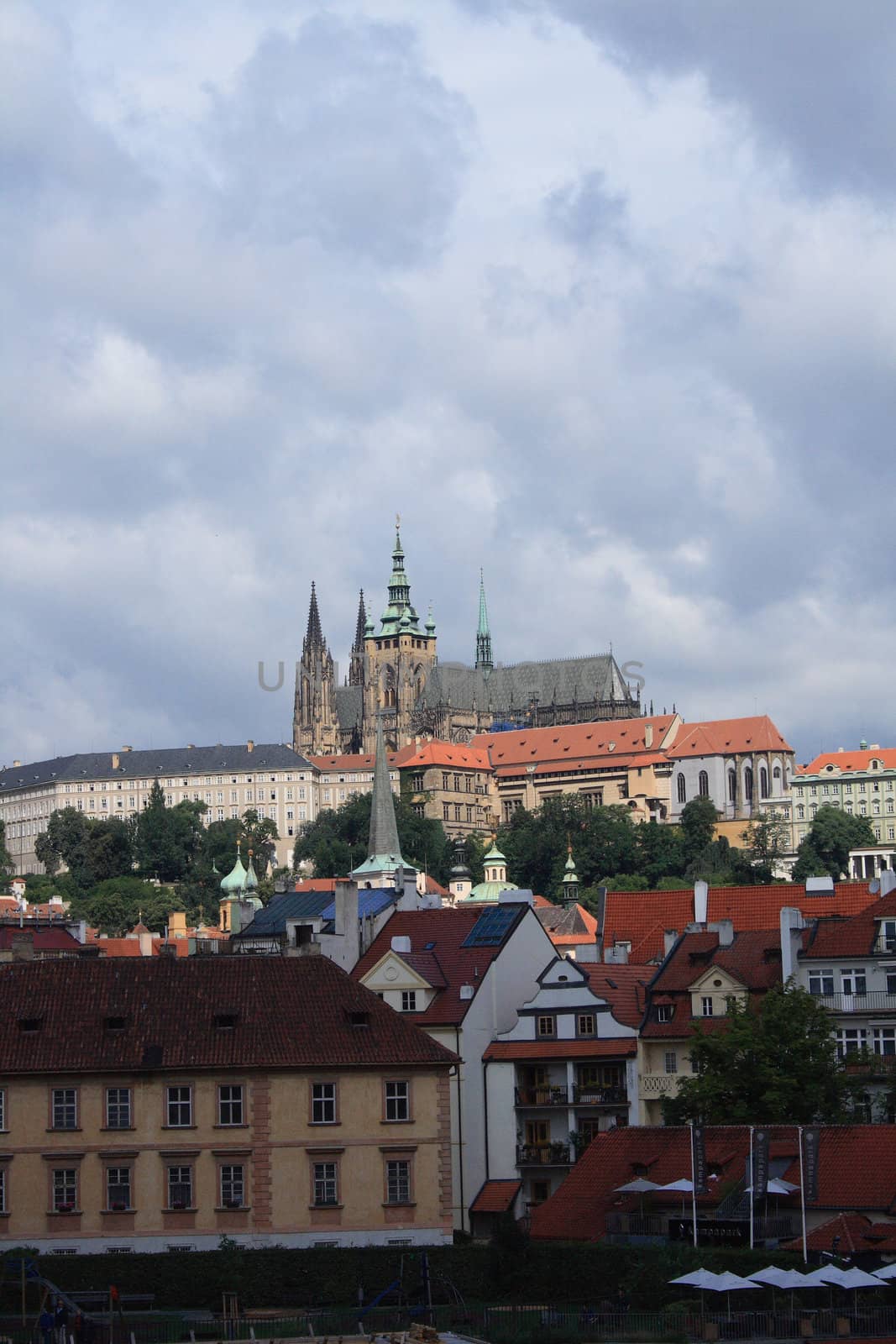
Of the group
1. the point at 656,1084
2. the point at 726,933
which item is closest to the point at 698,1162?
the point at 656,1084

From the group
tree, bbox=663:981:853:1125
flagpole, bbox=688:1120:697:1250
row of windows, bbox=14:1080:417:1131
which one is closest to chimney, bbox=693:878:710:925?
tree, bbox=663:981:853:1125

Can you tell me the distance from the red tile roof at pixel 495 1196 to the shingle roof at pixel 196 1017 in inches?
358

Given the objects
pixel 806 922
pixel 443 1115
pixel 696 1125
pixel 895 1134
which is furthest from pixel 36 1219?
pixel 806 922

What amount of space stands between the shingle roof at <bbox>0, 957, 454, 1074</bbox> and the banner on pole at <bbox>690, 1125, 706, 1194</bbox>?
7.18 metres

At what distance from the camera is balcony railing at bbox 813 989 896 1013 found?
254 feet

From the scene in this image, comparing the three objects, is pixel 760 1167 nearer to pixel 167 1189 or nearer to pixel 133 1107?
pixel 167 1189

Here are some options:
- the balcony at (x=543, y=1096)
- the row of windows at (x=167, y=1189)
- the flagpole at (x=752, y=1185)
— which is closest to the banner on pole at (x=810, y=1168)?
the flagpole at (x=752, y=1185)

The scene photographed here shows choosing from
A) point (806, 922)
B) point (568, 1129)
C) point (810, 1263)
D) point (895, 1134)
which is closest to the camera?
point (810, 1263)

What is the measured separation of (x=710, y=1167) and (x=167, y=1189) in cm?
1310

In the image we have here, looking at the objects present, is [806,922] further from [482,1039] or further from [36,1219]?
[36,1219]

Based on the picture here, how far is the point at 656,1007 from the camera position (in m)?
79.6

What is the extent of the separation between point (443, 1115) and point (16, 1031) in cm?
Answer: 1078

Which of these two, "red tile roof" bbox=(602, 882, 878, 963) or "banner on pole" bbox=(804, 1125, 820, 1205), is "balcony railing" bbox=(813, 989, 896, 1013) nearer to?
"red tile roof" bbox=(602, 882, 878, 963)

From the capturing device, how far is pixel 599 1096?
78.1m
